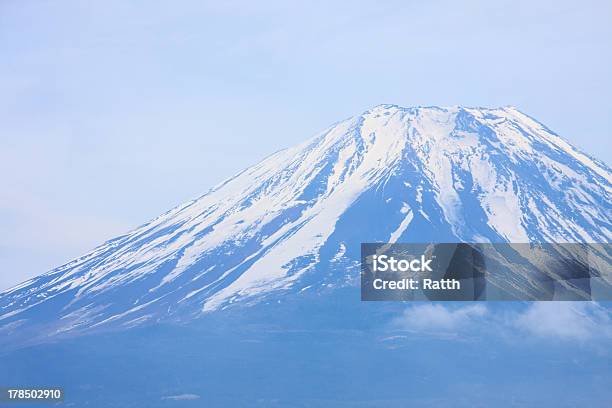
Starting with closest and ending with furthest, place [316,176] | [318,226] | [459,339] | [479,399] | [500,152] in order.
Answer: [479,399] < [459,339] < [318,226] < [316,176] < [500,152]

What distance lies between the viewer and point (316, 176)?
44.8 m

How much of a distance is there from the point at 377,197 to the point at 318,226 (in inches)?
118

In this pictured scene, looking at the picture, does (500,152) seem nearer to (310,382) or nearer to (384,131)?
(384,131)

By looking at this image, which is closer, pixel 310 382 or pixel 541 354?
pixel 310 382

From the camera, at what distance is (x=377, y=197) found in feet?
141

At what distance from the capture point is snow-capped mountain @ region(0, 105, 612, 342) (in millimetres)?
38438

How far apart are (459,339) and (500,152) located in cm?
1234

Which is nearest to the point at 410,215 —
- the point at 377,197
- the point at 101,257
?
the point at 377,197

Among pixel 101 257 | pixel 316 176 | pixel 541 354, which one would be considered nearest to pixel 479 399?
pixel 541 354

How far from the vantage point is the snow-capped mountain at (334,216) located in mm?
38438

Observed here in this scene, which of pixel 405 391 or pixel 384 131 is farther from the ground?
pixel 384 131

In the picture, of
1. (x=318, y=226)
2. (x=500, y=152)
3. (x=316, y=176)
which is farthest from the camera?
(x=500, y=152)

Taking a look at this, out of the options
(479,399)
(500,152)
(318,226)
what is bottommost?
(479,399)

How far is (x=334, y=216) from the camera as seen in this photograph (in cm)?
4156
